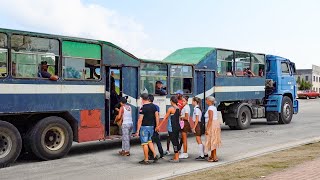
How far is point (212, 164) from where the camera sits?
396 inches

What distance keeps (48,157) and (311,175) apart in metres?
6.25

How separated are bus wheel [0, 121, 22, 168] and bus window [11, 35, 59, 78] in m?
1.23

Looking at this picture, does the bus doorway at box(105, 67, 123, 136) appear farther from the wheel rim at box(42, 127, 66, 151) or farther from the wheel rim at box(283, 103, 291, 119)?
the wheel rim at box(283, 103, 291, 119)

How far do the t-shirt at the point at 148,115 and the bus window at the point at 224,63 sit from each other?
7303mm

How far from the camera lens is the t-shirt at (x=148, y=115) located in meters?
10.2

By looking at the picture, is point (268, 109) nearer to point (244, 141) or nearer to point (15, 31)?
point (244, 141)

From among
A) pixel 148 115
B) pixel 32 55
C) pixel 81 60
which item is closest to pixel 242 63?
pixel 81 60

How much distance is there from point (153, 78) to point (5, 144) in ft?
17.4

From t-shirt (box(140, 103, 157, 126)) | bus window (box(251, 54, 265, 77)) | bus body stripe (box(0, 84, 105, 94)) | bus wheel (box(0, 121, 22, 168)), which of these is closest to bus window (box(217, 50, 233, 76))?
bus window (box(251, 54, 265, 77))

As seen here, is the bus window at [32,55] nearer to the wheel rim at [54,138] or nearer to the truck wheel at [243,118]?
the wheel rim at [54,138]

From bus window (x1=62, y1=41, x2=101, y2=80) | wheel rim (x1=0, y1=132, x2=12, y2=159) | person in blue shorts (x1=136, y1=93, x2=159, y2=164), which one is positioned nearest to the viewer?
wheel rim (x1=0, y1=132, x2=12, y2=159)

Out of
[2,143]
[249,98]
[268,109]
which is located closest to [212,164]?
[2,143]

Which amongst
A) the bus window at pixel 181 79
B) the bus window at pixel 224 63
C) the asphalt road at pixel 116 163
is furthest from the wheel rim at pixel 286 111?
the bus window at pixel 181 79

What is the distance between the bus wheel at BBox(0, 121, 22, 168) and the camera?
10.0m
